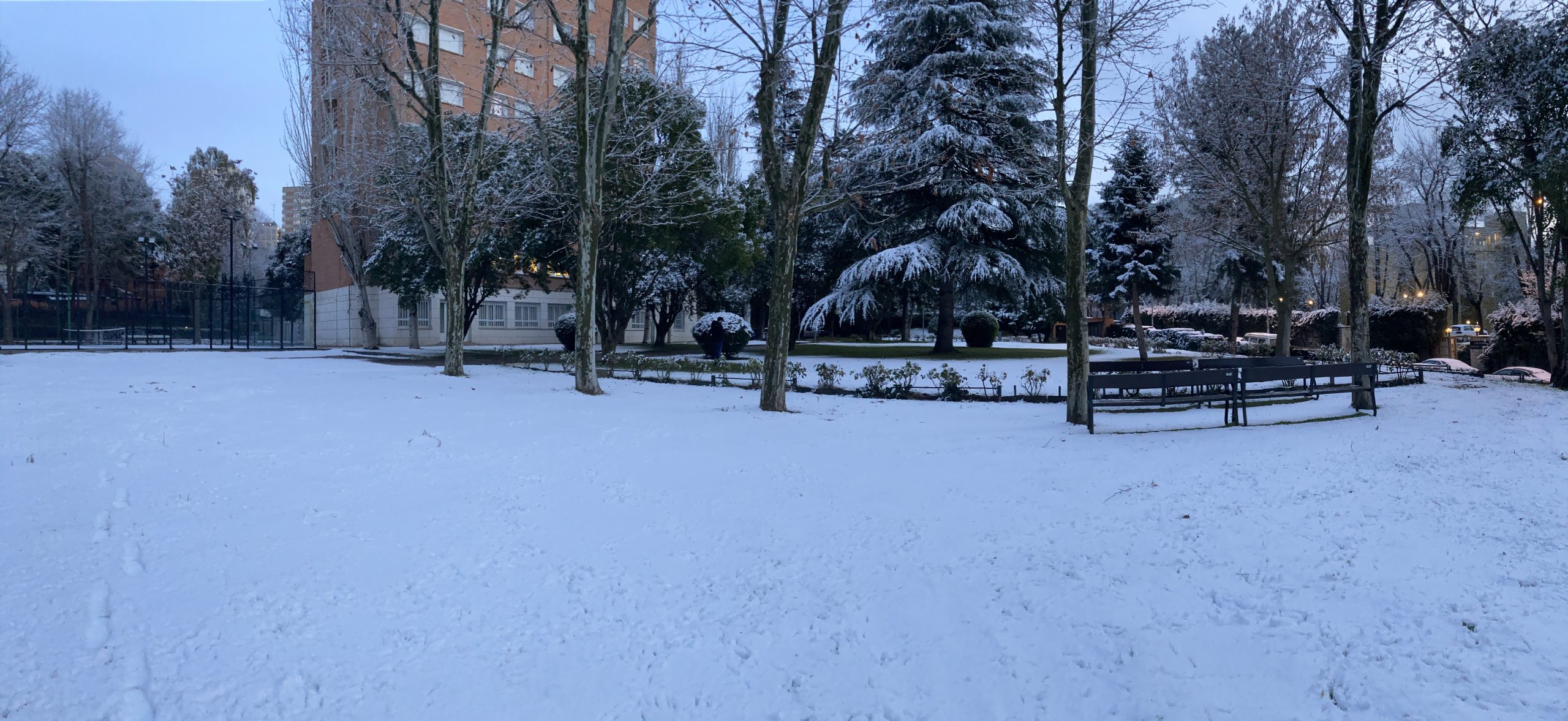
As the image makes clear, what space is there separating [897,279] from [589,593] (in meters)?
19.8

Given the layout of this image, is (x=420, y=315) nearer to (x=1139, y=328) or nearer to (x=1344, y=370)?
(x=1139, y=328)

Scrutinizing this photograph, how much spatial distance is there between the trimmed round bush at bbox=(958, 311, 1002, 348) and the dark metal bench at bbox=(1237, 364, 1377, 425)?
1662 centimetres

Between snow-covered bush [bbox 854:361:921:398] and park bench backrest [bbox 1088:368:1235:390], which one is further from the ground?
park bench backrest [bbox 1088:368:1235:390]

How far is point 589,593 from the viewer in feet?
13.8

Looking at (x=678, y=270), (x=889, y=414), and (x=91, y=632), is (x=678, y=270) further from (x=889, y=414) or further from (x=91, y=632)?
(x=91, y=632)

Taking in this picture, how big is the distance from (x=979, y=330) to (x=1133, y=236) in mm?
7990

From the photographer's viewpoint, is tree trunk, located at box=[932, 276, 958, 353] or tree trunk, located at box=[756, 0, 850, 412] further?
tree trunk, located at box=[932, 276, 958, 353]

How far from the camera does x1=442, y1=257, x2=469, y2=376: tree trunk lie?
16.2 m

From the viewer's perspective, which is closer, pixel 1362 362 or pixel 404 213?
pixel 1362 362

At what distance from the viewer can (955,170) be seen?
2302 cm

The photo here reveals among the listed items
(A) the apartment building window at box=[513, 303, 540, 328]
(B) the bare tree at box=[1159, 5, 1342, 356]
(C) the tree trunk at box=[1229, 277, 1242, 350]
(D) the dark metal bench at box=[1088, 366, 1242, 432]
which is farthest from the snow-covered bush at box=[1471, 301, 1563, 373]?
(A) the apartment building window at box=[513, 303, 540, 328]

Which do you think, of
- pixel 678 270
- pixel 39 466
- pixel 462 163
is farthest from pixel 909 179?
pixel 39 466

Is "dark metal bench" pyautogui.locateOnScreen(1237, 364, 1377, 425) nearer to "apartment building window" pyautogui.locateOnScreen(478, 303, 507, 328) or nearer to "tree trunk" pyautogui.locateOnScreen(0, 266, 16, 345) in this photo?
"apartment building window" pyautogui.locateOnScreen(478, 303, 507, 328)

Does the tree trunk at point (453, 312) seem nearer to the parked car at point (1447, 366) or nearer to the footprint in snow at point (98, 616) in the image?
the footprint in snow at point (98, 616)
